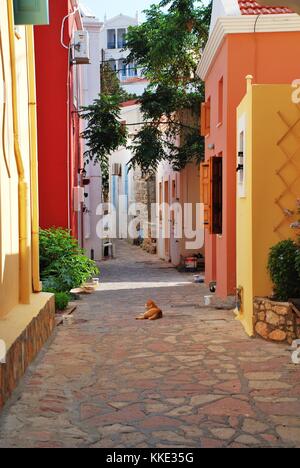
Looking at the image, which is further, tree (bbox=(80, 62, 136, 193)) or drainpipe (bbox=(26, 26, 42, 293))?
tree (bbox=(80, 62, 136, 193))

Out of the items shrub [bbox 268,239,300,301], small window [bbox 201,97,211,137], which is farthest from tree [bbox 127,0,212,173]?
shrub [bbox 268,239,300,301]

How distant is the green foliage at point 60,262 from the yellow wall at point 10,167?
4612mm

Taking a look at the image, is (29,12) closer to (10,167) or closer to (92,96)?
(10,167)

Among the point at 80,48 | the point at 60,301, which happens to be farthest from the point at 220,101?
the point at 60,301

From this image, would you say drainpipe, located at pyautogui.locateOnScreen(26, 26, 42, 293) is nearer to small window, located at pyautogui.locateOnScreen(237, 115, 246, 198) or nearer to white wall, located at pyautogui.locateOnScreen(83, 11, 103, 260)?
small window, located at pyautogui.locateOnScreen(237, 115, 246, 198)

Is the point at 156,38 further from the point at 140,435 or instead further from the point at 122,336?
the point at 140,435

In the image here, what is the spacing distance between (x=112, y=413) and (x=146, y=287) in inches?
462

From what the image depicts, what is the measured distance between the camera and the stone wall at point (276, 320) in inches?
329

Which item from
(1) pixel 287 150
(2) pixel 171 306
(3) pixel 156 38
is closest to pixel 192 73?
(3) pixel 156 38

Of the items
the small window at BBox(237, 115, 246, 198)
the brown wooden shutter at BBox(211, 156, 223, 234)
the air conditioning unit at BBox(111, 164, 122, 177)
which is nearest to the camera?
the small window at BBox(237, 115, 246, 198)

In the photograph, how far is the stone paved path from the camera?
4.94 m

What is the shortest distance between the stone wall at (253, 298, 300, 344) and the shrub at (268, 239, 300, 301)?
219mm

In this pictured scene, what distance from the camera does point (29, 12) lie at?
829 centimetres

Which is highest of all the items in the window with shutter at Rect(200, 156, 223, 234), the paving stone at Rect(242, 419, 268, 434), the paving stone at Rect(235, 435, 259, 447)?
the window with shutter at Rect(200, 156, 223, 234)
